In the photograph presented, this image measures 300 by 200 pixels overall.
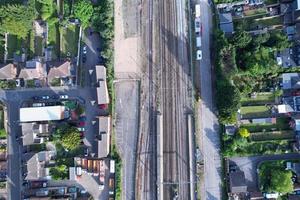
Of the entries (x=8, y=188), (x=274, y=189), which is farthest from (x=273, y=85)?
(x=8, y=188)

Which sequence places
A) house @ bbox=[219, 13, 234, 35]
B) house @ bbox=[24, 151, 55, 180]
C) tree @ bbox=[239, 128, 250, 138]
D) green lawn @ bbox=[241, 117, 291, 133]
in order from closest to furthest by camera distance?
tree @ bbox=[239, 128, 250, 138], green lawn @ bbox=[241, 117, 291, 133], house @ bbox=[24, 151, 55, 180], house @ bbox=[219, 13, 234, 35]

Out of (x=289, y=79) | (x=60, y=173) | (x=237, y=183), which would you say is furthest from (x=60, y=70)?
(x=289, y=79)

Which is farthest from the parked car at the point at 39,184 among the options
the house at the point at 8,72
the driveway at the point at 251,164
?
the driveway at the point at 251,164

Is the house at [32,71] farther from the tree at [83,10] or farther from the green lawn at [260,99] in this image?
the green lawn at [260,99]

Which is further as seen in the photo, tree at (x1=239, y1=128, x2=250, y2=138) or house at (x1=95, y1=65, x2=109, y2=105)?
house at (x1=95, y1=65, x2=109, y2=105)

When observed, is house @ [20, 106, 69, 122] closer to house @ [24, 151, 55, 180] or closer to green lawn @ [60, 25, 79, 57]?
house @ [24, 151, 55, 180]

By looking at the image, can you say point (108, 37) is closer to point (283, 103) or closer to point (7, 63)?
point (7, 63)

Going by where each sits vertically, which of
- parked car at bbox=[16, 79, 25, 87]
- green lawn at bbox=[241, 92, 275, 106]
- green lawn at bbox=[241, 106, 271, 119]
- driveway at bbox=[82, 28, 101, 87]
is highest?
driveway at bbox=[82, 28, 101, 87]

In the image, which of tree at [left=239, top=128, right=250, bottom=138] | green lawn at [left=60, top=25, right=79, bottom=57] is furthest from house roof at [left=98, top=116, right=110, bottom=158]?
tree at [left=239, top=128, right=250, bottom=138]

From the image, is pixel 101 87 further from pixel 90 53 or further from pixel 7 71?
pixel 7 71
